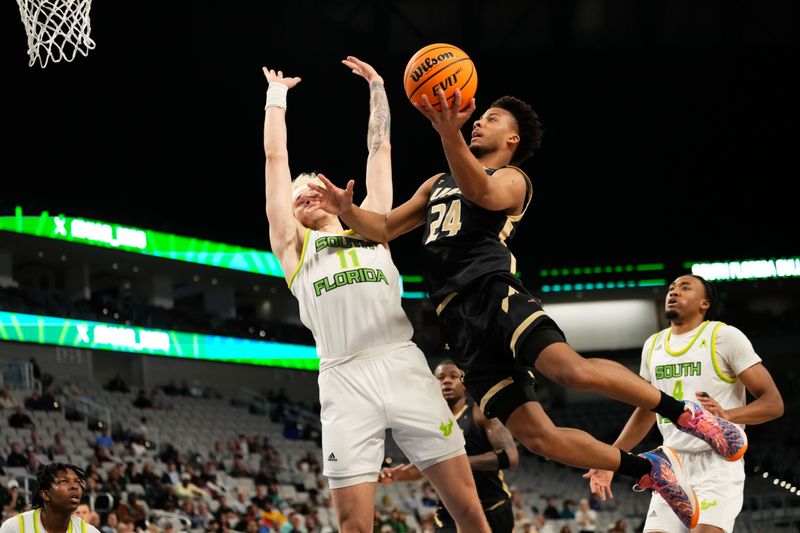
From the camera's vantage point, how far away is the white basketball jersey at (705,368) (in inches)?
258

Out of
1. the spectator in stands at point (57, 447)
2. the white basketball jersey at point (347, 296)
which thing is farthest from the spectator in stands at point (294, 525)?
the white basketball jersey at point (347, 296)

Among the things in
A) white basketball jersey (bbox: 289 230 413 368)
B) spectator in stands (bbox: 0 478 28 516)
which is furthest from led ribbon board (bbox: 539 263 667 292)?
white basketball jersey (bbox: 289 230 413 368)

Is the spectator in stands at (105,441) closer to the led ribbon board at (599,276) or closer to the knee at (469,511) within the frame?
the knee at (469,511)

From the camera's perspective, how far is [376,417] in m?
5.35

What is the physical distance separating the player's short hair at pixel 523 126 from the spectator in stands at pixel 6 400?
19.5 meters

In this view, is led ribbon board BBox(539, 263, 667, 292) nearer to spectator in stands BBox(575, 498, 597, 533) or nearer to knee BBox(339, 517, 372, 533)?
spectator in stands BBox(575, 498, 597, 533)

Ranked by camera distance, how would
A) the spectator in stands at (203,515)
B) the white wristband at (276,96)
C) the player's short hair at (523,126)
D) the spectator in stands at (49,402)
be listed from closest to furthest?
1. the player's short hair at (523,126)
2. the white wristband at (276,96)
3. the spectator in stands at (203,515)
4. the spectator in stands at (49,402)

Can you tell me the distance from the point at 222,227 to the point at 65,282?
560cm

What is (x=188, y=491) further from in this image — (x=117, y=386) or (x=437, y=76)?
(x=437, y=76)

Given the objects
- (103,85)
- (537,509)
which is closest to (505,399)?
(537,509)

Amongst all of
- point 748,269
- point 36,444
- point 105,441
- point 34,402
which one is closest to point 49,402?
point 34,402

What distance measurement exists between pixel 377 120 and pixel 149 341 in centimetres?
2639

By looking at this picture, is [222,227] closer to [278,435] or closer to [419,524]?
[278,435]

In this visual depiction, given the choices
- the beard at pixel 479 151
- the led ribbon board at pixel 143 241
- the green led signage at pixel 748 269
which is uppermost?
the led ribbon board at pixel 143 241
